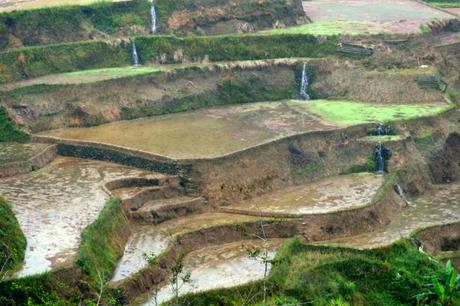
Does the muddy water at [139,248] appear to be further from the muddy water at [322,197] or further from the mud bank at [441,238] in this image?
the mud bank at [441,238]

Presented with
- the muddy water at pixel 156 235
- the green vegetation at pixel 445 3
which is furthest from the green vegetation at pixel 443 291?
the green vegetation at pixel 445 3

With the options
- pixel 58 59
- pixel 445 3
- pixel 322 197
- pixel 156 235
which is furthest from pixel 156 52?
pixel 445 3

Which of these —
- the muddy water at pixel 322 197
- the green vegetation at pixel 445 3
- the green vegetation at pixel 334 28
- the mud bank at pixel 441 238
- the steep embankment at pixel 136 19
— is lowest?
the mud bank at pixel 441 238

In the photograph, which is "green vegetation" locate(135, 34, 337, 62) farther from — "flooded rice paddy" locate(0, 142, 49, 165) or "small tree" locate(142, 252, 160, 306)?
"small tree" locate(142, 252, 160, 306)

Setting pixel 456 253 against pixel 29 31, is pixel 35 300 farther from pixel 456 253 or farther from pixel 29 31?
pixel 29 31

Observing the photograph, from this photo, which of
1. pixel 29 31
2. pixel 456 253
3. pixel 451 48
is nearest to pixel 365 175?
pixel 456 253

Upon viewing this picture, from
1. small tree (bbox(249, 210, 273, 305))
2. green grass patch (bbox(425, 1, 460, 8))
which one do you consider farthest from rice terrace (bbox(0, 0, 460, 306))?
green grass patch (bbox(425, 1, 460, 8))
